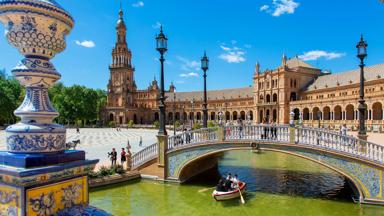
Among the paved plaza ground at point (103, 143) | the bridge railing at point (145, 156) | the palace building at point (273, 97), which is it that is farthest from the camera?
the palace building at point (273, 97)

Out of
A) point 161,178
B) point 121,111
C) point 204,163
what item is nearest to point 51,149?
point 161,178

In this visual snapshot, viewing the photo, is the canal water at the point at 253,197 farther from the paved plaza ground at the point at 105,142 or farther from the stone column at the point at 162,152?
the paved plaza ground at the point at 105,142

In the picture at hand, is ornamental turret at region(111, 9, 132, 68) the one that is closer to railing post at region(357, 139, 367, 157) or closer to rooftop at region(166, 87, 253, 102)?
rooftop at region(166, 87, 253, 102)

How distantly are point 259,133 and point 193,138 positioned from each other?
400 centimetres

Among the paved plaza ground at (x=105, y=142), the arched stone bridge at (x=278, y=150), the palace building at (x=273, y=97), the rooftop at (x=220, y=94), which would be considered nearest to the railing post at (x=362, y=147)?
the arched stone bridge at (x=278, y=150)

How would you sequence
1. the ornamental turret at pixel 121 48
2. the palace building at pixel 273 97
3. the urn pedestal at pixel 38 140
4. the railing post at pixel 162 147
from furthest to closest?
the ornamental turret at pixel 121 48
the palace building at pixel 273 97
the railing post at pixel 162 147
the urn pedestal at pixel 38 140

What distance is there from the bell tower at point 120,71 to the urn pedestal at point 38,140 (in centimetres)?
10769

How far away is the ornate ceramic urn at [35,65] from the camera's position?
234 cm

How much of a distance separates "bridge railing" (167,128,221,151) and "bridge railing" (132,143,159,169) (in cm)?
116

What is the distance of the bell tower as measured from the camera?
108 metres

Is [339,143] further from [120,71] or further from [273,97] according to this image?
[120,71]

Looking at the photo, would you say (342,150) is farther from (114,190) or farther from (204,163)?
(114,190)

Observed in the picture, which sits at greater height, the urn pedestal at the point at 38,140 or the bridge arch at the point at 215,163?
the urn pedestal at the point at 38,140

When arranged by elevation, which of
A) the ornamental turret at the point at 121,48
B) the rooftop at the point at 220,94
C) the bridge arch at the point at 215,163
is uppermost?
the ornamental turret at the point at 121,48
